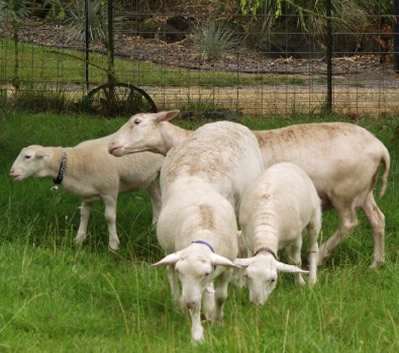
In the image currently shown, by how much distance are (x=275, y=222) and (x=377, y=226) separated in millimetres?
1769

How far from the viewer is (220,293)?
6723 millimetres

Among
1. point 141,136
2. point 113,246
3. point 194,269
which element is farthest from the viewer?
point 113,246

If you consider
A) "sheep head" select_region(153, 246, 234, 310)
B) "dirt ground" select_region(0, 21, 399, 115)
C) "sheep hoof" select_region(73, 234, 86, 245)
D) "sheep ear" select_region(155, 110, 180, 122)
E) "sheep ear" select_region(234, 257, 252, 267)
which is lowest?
"sheep hoof" select_region(73, 234, 86, 245)

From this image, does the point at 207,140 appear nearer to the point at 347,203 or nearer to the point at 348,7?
the point at 347,203

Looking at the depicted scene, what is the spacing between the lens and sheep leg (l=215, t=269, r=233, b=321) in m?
6.70

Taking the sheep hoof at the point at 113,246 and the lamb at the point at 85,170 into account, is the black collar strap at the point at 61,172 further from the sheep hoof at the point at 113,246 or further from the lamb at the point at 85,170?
the sheep hoof at the point at 113,246

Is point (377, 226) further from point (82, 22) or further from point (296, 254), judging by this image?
point (82, 22)

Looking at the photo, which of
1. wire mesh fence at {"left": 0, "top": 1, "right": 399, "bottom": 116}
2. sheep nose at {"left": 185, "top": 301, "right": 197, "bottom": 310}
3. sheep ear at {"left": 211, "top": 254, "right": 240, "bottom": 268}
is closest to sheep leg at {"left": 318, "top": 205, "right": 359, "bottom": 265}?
sheep ear at {"left": 211, "top": 254, "right": 240, "bottom": 268}

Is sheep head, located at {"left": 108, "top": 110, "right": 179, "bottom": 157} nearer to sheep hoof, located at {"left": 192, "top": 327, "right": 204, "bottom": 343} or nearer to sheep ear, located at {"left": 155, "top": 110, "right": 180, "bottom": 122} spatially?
sheep ear, located at {"left": 155, "top": 110, "right": 180, "bottom": 122}

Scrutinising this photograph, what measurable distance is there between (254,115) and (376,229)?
24.3 feet

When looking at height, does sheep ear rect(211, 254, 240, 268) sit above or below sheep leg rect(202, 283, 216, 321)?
above

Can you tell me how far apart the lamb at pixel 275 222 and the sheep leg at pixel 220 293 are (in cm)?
12

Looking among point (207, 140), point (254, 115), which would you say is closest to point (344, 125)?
point (207, 140)

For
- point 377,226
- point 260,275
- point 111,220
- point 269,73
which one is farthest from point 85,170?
point 269,73
